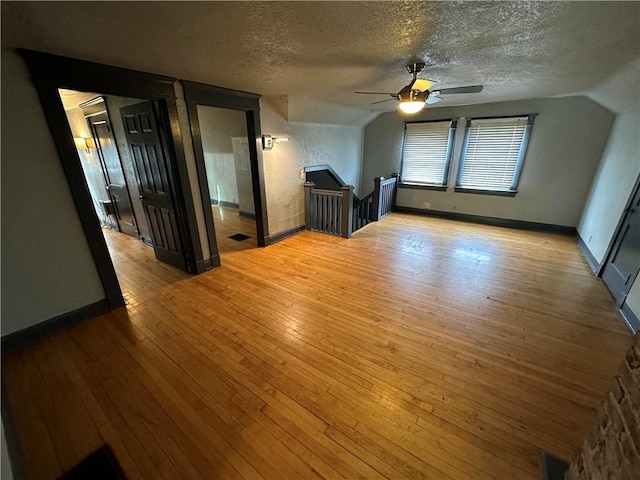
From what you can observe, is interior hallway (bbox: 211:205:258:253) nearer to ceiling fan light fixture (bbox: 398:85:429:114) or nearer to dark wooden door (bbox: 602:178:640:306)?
ceiling fan light fixture (bbox: 398:85:429:114)

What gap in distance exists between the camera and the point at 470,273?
3.40 metres

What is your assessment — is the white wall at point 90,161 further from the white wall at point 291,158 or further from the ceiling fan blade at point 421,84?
the ceiling fan blade at point 421,84

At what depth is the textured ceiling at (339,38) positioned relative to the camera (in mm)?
1450

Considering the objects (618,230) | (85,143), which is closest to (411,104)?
(618,230)

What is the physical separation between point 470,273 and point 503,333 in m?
1.20

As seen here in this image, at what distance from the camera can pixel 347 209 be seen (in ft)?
14.9

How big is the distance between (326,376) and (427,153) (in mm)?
5531

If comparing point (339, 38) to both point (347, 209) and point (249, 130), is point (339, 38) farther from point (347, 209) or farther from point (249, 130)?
point (347, 209)

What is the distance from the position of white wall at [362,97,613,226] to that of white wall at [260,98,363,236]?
1769 mm

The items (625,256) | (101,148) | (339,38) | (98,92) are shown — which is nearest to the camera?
(339,38)

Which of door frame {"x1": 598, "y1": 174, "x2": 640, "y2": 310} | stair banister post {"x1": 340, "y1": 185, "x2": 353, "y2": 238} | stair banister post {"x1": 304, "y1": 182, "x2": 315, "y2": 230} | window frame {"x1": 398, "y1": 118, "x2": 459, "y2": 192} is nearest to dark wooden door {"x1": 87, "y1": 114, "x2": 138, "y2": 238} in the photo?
stair banister post {"x1": 304, "y1": 182, "x2": 315, "y2": 230}

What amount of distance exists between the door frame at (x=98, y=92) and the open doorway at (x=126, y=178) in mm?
207

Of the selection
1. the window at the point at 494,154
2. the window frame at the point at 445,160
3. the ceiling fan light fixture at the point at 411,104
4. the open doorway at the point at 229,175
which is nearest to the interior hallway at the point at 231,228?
the open doorway at the point at 229,175

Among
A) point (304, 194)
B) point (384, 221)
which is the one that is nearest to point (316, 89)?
point (304, 194)
